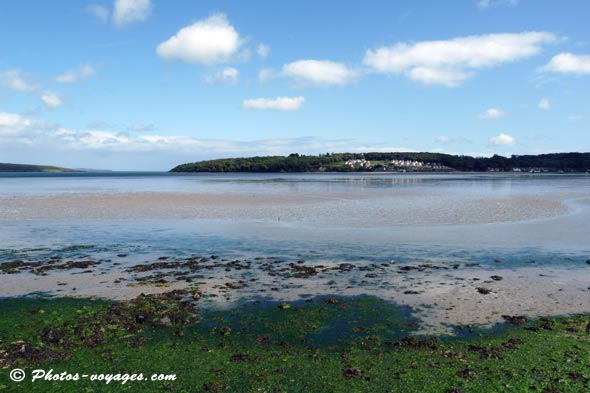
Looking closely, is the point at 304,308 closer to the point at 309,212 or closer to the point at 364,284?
the point at 364,284

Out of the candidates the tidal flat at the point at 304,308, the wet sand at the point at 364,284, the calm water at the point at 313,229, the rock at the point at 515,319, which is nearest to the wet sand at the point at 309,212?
the calm water at the point at 313,229

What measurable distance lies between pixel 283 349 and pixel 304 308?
102 inches

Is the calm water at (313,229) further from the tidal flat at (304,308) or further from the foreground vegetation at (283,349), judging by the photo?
the foreground vegetation at (283,349)

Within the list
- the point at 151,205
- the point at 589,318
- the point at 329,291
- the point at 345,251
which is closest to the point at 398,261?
the point at 345,251

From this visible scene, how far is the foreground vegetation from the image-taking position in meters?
7.83

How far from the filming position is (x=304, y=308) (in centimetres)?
1173

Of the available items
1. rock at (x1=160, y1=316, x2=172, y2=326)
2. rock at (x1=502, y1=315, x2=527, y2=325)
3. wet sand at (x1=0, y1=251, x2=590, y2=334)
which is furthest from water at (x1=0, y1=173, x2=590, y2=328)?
rock at (x1=160, y1=316, x2=172, y2=326)

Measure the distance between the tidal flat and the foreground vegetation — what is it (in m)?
0.04

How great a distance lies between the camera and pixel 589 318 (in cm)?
1085

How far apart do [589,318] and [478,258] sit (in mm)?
7028

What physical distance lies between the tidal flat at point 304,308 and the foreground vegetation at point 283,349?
41 mm

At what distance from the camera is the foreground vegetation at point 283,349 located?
7828mm

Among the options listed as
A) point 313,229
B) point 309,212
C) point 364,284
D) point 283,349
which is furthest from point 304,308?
point 309,212

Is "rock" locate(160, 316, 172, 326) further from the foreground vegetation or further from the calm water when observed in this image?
the calm water
